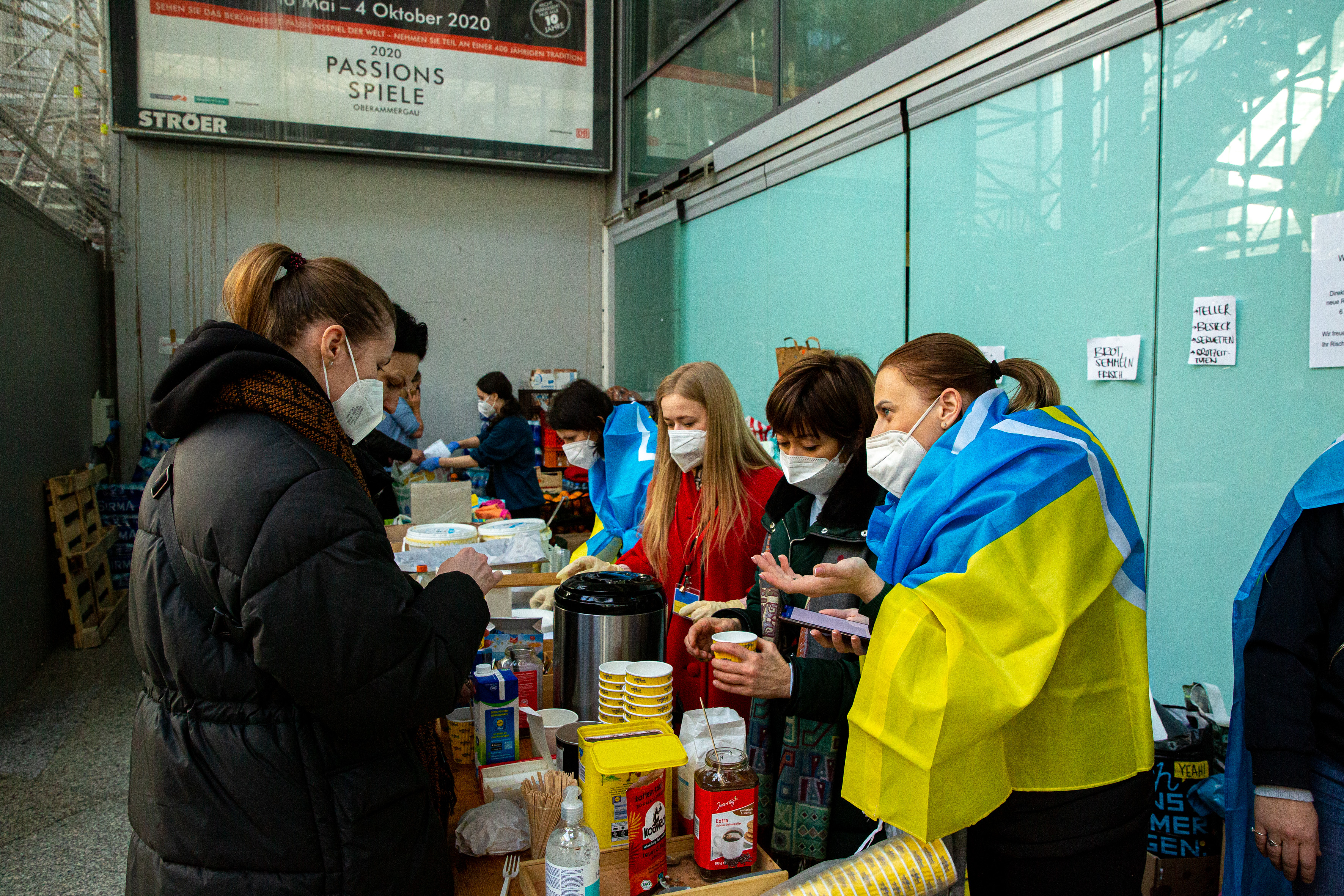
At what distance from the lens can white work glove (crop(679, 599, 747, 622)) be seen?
80.4 inches

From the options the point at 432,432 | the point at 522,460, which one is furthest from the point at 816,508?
the point at 432,432

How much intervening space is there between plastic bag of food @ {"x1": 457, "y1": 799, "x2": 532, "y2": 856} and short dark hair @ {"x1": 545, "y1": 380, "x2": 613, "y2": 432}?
2.33 m

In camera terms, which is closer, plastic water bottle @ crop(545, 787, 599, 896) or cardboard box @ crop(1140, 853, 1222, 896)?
plastic water bottle @ crop(545, 787, 599, 896)

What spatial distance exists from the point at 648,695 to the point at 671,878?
0.95 feet

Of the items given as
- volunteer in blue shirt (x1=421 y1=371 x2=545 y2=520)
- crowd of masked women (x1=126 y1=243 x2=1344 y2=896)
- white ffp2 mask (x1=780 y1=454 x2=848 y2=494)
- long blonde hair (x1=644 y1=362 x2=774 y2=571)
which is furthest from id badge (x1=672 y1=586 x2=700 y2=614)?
volunteer in blue shirt (x1=421 y1=371 x2=545 y2=520)

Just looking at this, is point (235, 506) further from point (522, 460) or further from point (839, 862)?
point (522, 460)

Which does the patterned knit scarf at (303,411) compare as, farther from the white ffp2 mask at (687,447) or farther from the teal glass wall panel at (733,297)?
the teal glass wall panel at (733,297)

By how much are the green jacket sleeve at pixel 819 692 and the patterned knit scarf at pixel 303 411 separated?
0.61 metres

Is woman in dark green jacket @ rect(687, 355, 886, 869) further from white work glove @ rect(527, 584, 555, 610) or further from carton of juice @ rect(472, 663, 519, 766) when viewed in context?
white work glove @ rect(527, 584, 555, 610)

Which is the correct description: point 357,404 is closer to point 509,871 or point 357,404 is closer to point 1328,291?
point 509,871

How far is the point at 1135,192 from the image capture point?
8.52 feet

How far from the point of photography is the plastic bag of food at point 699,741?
1.37 m

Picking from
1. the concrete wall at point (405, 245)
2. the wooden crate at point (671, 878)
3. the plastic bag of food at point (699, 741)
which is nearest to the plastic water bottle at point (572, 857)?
the wooden crate at point (671, 878)

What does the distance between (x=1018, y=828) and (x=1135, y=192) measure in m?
2.14
